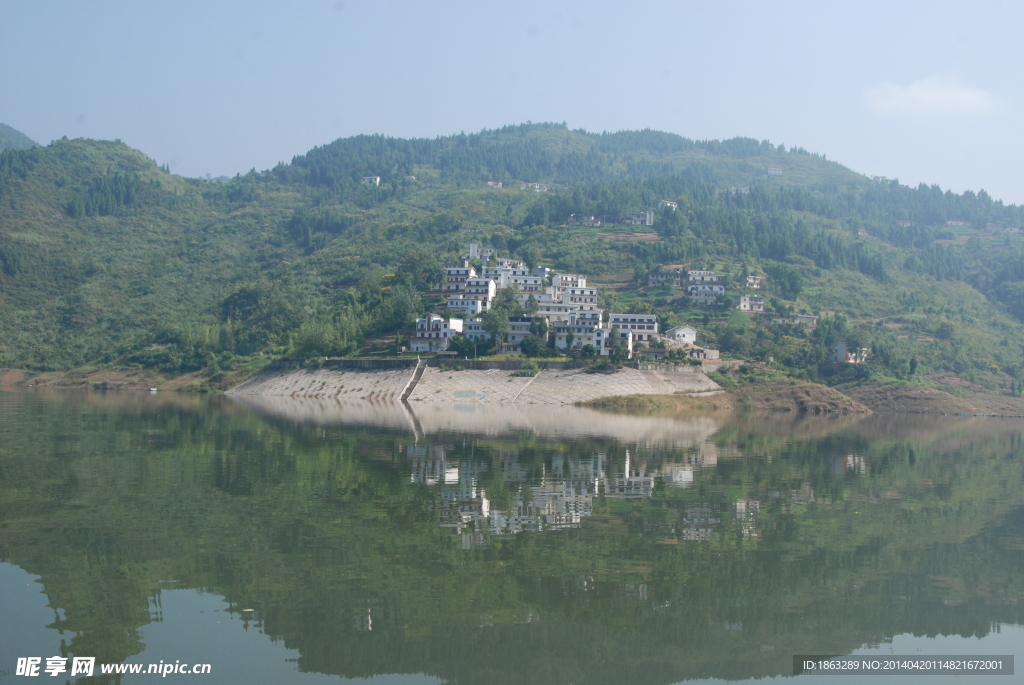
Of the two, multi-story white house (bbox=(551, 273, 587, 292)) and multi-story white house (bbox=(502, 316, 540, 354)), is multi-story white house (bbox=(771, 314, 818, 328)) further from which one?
multi-story white house (bbox=(502, 316, 540, 354))

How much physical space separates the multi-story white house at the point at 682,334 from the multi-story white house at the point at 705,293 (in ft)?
50.5

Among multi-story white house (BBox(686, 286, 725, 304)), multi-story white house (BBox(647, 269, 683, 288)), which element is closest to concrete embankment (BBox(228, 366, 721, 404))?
multi-story white house (BBox(686, 286, 725, 304))

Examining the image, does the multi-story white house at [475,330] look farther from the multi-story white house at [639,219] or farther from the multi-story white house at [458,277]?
the multi-story white house at [639,219]

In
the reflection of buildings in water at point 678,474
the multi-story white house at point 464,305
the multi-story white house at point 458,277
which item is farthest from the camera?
the multi-story white house at point 458,277

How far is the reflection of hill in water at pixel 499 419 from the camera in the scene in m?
48.3

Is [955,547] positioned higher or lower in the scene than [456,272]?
lower

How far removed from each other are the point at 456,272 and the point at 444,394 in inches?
1096

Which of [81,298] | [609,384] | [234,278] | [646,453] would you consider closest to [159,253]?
[234,278]

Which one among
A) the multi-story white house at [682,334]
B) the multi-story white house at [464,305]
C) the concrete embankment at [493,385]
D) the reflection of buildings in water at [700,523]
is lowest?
the concrete embankment at [493,385]

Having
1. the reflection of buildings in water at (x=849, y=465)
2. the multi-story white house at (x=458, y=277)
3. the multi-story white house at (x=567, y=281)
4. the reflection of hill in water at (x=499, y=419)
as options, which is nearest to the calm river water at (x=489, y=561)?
the reflection of buildings in water at (x=849, y=465)

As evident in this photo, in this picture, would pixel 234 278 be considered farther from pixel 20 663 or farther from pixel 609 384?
Answer: pixel 20 663

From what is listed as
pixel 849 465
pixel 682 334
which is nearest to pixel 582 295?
pixel 682 334

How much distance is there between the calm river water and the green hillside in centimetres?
5206

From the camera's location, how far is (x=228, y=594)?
16781mm
